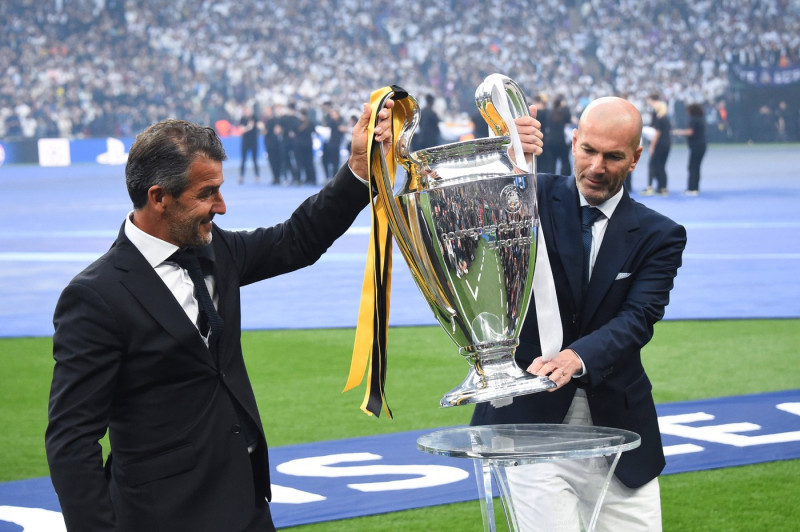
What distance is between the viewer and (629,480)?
2494 millimetres

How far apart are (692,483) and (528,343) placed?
2161 mm

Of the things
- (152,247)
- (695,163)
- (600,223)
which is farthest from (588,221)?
(695,163)

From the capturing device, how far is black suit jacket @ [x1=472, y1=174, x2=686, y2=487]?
2484mm

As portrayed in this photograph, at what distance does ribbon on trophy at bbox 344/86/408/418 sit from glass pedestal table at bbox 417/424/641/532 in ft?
0.58

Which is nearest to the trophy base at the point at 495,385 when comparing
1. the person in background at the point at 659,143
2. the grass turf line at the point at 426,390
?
the grass turf line at the point at 426,390

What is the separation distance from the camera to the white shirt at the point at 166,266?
2111 millimetres

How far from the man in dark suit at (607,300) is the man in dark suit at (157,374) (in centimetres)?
57

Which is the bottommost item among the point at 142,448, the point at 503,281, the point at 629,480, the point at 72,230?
the point at 72,230

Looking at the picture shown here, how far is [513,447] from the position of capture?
2.07 meters

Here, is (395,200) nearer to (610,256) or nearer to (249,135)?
(610,256)

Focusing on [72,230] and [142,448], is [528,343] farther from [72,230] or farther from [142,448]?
[72,230]

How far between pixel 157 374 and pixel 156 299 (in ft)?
0.46

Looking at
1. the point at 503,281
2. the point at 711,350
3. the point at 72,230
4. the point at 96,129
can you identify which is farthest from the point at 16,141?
the point at 503,281

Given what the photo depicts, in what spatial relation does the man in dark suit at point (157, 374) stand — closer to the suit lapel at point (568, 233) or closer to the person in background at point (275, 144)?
the suit lapel at point (568, 233)
